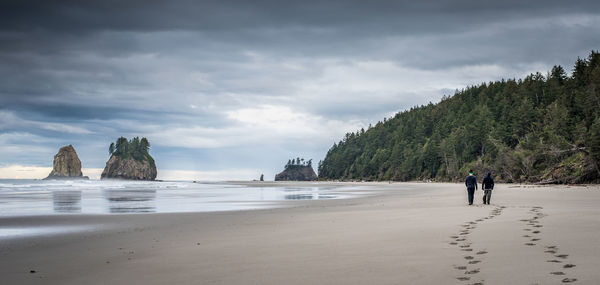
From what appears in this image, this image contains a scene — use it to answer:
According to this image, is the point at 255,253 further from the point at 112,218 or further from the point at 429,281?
the point at 112,218

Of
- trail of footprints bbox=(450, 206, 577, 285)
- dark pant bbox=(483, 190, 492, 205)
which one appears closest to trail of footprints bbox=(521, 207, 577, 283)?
trail of footprints bbox=(450, 206, 577, 285)

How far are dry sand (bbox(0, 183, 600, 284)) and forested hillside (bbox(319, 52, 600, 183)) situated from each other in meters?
46.8

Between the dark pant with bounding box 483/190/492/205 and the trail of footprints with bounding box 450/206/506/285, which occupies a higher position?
the dark pant with bounding box 483/190/492/205

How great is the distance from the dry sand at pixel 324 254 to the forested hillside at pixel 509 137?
154 ft

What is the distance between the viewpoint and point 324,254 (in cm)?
870

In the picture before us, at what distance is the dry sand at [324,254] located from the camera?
22.0 feet

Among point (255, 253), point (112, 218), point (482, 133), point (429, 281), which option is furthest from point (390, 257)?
point (482, 133)

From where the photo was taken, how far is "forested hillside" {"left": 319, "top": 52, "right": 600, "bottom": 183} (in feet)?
202

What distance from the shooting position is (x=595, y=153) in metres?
48.8

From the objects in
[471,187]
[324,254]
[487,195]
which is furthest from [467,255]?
[487,195]

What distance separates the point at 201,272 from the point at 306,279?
1.87 m

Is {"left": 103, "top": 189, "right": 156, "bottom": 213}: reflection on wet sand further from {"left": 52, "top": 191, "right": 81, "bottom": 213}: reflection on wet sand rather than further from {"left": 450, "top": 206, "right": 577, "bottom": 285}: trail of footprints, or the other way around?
{"left": 450, "top": 206, "right": 577, "bottom": 285}: trail of footprints

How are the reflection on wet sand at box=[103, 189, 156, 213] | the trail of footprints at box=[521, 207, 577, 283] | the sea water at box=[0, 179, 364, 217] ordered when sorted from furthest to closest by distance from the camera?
the sea water at box=[0, 179, 364, 217] < the reflection on wet sand at box=[103, 189, 156, 213] < the trail of footprints at box=[521, 207, 577, 283]

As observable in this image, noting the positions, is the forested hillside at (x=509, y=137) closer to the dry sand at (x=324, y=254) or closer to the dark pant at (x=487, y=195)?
the dark pant at (x=487, y=195)
